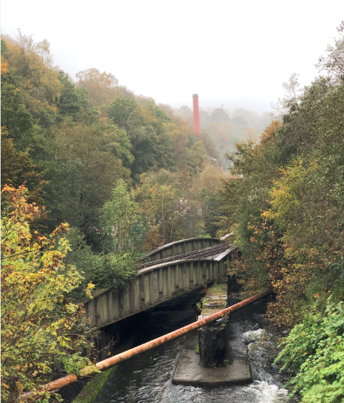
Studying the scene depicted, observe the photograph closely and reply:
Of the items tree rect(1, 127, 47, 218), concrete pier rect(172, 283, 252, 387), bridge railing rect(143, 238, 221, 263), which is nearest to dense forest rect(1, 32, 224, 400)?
tree rect(1, 127, 47, 218)

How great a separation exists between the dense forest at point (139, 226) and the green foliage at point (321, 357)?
2.0 inches

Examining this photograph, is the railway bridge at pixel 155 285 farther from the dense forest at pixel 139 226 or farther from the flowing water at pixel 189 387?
the flowing water at pixel 189 387

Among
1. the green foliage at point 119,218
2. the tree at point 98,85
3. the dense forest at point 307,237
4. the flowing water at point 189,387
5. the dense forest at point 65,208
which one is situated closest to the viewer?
the dense forest at point 65,208

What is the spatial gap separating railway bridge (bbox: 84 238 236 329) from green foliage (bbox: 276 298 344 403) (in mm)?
8544

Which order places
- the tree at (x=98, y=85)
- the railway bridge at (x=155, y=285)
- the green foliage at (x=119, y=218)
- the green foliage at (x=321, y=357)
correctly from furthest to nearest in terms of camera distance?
the tree at (x=98, y=85)
the green foliage at (x=119, y=218)
the railway bridge at (x=155, y=285)
the green foliage at (x=321, y=357)

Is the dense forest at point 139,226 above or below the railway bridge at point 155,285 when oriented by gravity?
above

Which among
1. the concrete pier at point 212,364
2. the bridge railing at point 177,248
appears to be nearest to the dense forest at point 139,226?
the bridge railing at point 177,248

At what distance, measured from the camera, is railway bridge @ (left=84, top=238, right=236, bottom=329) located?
16.0 metres

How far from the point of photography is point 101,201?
28938 millimetres

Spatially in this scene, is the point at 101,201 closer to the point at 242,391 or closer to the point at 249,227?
the point at 249,227

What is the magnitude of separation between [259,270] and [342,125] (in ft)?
31.1

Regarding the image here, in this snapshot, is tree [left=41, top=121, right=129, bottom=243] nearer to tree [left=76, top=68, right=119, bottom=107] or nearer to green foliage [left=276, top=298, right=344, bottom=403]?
green foliage [left=276, top=298, right=344, bottom=403]

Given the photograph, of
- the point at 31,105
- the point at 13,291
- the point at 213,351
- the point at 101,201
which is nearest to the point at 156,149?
the point at 31,105

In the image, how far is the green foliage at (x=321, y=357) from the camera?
21.7ft
